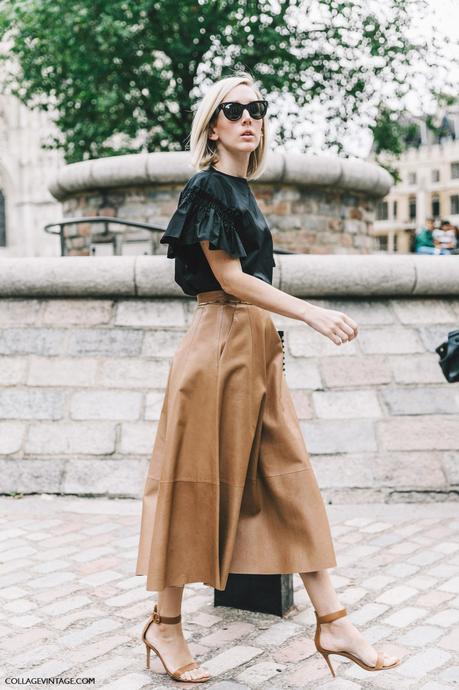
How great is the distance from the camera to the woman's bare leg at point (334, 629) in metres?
2.34

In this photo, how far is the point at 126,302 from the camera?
5.61m

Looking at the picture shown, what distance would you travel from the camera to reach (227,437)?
7.73 feet

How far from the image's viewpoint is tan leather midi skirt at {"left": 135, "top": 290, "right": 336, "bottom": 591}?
7.68ft

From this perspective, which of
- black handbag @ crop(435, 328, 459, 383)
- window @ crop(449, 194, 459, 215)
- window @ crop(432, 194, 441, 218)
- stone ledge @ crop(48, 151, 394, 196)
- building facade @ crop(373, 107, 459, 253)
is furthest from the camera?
window @ crop(432, 194, 441, 218)

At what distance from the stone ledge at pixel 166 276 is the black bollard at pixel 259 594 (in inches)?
113

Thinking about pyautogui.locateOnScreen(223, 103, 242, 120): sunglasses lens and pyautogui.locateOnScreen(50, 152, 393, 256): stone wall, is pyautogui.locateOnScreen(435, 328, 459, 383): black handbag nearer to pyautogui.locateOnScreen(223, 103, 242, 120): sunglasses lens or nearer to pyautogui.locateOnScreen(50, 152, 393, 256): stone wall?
pyautogui.locateOnScreen(223, 103, 242, 120): sunglasses lens

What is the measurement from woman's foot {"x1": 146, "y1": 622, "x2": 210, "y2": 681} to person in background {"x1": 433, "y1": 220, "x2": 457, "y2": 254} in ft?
48.0

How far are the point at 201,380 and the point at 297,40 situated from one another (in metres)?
14.1

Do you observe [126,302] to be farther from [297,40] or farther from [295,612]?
[297,40]

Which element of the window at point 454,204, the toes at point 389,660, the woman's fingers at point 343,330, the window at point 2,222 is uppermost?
the window at point 454,204

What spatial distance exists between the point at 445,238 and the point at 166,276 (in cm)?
1260

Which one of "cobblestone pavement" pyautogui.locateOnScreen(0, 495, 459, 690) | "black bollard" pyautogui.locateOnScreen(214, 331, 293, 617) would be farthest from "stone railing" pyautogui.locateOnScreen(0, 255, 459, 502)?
"black bollard" pyautogui.locateOnScreen(214, 331, 293, 617)

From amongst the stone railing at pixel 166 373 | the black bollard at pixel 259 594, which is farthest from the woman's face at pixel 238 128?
the stone railing at pixel 166 373

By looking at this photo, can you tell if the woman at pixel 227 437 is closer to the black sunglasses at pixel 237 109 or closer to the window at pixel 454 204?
the black sunglasses at pixel 237 109
